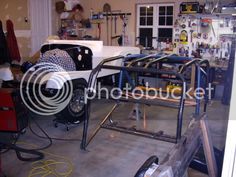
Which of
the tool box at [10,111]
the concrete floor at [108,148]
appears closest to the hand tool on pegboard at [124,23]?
the concrete floor at [108,148]

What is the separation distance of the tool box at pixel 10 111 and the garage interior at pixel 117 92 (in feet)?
0.04

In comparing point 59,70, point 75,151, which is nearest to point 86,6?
point 59,70

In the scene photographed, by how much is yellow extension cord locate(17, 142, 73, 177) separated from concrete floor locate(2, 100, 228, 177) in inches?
1.3

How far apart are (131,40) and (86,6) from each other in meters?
1.81

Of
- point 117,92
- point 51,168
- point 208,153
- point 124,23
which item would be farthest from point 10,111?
point 124,23

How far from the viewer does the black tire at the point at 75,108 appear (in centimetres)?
375

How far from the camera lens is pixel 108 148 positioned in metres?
3.19

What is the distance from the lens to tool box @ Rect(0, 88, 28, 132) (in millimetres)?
2883

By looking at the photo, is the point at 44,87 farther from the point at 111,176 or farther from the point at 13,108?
the point at 111,176

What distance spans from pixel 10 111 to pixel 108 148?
1205 mm

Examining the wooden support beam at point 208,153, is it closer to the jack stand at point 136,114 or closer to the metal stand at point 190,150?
the metal stand at point 190,150

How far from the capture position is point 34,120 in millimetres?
4117

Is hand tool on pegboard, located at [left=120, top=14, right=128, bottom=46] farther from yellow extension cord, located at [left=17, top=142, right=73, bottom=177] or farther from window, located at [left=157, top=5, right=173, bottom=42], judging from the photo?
yellow extension cord, located at [left=17, top=142, right=73, bottom=177]

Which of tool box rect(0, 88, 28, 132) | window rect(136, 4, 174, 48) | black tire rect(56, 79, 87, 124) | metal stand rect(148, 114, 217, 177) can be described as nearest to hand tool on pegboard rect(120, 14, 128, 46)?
window rect(136, 4, 174, 48)
